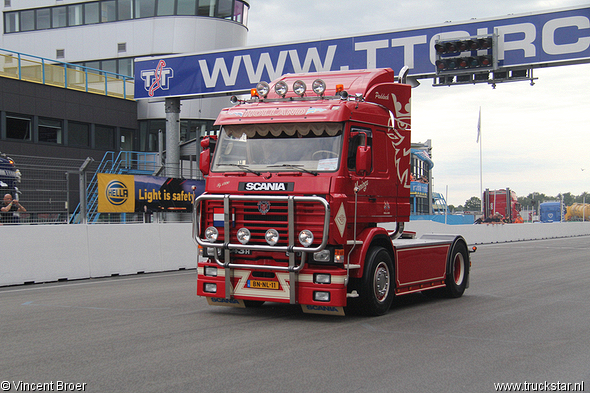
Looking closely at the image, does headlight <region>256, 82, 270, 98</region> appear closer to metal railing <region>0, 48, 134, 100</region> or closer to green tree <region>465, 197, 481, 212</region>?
metal railing <region>0, 48, 134, 100</region>

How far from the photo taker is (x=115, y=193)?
1762 centimetres

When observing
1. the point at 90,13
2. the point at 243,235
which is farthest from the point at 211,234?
the point at 90,13

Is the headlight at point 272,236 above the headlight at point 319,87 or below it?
below

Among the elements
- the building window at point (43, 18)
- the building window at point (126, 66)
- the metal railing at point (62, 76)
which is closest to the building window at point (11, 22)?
the building window at point (43, 18)

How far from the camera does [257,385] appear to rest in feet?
16.9

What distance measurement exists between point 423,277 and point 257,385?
5.49 metres

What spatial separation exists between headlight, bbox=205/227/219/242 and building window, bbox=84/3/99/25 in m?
29.6

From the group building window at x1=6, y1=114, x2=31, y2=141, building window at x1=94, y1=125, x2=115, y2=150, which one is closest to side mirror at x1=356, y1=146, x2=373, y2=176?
building window at x1=6, y1=114, x2=31, y2=141

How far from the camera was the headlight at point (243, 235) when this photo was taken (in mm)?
8211

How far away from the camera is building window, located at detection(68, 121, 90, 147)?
1141 inches

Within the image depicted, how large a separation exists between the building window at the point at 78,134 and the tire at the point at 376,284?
76.7 feet

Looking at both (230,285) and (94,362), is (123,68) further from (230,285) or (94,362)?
(94,362)

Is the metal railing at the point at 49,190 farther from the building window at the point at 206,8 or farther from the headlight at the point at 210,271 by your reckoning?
the building window at the point at 206,8

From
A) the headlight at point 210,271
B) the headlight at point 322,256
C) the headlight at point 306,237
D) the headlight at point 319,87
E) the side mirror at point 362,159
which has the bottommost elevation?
the headlight at point 210,271
